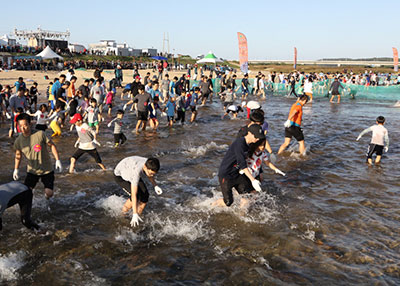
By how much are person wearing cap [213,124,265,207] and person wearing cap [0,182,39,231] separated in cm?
317

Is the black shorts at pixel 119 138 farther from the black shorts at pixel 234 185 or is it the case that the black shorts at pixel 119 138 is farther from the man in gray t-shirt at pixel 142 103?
the black shorts at pixel 234 185

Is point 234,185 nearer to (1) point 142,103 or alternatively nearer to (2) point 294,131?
(2) point 294,131

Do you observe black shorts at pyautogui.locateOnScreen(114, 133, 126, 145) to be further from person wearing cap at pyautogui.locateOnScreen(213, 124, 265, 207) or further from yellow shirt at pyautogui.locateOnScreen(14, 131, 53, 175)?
person wearing cap at pyautogui.locateOnScreen(213, 124, 265, 207)

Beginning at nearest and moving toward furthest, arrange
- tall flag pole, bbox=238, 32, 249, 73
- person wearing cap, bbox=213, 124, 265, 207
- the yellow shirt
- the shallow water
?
the shallow water < person wearing cap, bbox=213, 124, 265, 207 < the yellow shirt < tall flag pole, bbox=238, 32, 249, 73

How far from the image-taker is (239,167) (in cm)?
602

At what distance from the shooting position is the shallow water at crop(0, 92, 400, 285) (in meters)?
5.00

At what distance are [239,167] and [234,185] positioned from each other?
447 mm

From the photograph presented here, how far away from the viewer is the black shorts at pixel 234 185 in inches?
245

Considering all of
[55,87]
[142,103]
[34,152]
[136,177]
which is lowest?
[136,177]

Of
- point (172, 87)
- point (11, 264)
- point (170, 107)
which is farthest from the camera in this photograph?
point (172, 87)

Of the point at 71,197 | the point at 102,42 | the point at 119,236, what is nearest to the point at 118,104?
the point at 71,197

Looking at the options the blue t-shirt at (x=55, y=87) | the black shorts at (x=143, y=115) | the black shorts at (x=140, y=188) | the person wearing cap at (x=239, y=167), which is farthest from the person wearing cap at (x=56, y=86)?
the person wearing cap at (x=239, y=167)

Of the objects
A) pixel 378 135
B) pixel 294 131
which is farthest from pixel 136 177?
pixel 378 135

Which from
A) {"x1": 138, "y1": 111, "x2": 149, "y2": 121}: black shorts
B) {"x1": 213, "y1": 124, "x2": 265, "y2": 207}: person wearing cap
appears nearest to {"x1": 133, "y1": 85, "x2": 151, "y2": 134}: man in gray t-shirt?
{"x1": 138, "y1": 111, "x2": 149, "y2": 121}: black shorts
